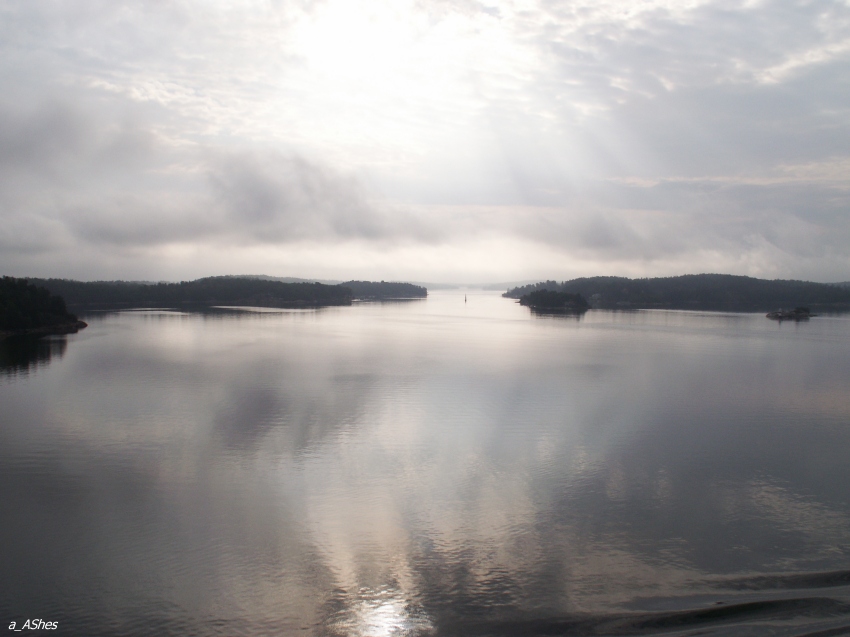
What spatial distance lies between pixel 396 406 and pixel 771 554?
17.9 ft

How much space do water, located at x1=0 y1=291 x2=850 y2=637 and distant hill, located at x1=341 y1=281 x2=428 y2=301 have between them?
61.0 meters

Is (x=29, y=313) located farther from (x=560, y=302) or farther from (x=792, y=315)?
(x=792, y=315)

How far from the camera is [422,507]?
493cm

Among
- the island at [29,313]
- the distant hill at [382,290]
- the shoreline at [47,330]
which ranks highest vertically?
the distant hill at [382,290]

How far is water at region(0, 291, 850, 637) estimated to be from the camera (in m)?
3.55

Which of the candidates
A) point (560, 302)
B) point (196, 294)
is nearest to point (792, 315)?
point (560, 302)

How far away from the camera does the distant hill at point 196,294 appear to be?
41.7 meters

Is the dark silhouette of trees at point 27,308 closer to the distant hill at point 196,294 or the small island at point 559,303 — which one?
the distant hill at point 196,294

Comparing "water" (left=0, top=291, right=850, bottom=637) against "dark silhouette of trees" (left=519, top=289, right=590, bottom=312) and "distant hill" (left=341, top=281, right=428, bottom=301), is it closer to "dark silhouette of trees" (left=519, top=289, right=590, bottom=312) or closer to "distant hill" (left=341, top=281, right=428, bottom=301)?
"dark silhouette of trees" (left=519, top=289, right=590, bottom=312)

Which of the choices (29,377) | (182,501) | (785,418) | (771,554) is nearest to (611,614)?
(771,554)

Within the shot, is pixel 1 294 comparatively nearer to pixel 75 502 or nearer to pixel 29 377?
pixel 29 377

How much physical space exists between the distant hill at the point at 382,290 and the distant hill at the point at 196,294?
12768 mm

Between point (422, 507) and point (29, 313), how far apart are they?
20597 millimetres

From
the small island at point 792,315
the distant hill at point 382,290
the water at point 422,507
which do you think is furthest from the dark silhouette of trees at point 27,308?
the distant hill at point 382,290
